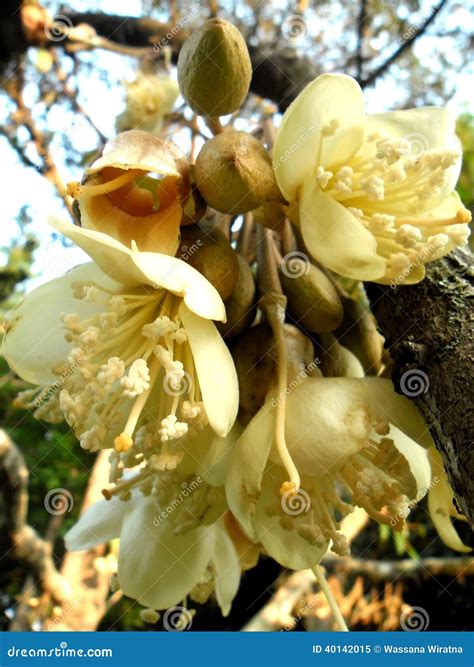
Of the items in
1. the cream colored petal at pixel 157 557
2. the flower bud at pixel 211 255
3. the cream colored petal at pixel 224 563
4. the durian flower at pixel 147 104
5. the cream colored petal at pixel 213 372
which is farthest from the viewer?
the durian flower at pixel 147 104

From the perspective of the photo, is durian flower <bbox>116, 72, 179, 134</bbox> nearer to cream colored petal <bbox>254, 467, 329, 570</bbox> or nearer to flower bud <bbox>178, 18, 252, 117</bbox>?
flower bud <bbox>178, 18, 252, 117</bbox>

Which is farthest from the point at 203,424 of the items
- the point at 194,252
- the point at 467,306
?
the point at 467,306

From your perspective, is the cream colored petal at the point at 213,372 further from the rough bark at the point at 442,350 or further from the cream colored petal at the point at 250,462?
the rough bark at the point at 442,350

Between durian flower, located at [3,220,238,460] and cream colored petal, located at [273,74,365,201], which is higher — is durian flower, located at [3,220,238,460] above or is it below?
below

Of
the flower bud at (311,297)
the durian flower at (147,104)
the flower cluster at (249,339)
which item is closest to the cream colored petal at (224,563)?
the flower cluster at (249,339)

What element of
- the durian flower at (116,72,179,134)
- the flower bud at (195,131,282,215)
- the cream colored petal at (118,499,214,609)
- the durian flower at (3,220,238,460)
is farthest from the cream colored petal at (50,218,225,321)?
the durian flower at (116,72,179,134)

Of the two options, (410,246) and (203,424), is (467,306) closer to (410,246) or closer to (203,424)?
(410,246)

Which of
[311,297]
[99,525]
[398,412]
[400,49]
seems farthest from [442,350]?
[400,49]
